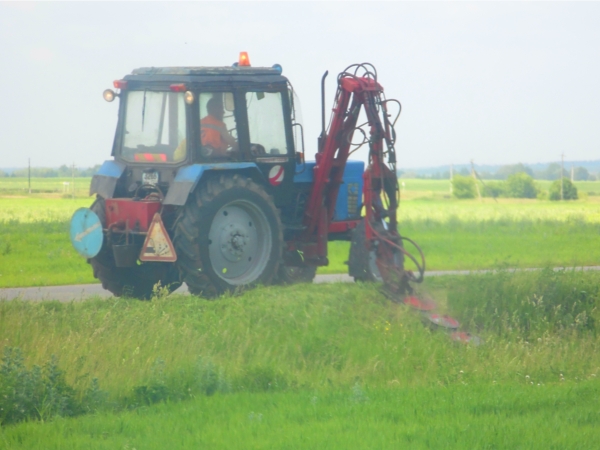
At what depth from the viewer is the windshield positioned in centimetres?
1052

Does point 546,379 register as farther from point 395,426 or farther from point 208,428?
point 208,428

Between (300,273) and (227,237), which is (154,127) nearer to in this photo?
(227,237)

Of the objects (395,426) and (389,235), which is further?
(389,235)

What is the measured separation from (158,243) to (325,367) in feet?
9.46

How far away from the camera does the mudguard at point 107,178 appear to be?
35.4 feet

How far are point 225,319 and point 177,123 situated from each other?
294cm

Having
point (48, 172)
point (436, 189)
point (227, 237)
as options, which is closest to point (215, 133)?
point (227, 237)

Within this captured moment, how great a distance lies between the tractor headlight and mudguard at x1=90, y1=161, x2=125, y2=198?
33.0 inches

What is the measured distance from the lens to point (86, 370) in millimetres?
7293

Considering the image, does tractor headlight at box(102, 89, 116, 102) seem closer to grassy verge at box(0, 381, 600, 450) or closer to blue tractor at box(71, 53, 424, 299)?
blue tractor at box(71, 53, 424, 299)

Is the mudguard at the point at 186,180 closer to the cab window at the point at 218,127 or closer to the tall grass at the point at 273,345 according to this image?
the cab window at the point at 218,127

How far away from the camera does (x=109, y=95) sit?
436 inches

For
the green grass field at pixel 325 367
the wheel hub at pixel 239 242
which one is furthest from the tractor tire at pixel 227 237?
the green grass field at pixel 325 367

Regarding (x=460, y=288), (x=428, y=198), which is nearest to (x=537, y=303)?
(x=460, y=288)
